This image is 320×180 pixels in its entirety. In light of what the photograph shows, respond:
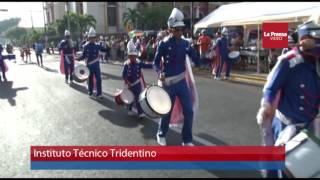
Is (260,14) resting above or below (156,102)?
above

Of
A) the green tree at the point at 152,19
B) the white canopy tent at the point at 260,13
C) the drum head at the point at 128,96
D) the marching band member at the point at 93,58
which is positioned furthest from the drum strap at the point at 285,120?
the green tree at the point at 152,19

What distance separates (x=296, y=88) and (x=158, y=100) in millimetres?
2988

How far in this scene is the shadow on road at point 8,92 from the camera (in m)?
11.9

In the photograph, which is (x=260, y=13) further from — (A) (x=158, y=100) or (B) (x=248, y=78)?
(A) (x=158, y=100)

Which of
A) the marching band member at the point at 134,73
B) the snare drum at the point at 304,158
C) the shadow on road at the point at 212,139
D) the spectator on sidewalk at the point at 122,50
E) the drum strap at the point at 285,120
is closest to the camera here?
the snare drum at the point at 304,158

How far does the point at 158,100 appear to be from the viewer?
622 cm

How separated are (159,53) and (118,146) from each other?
156 cm

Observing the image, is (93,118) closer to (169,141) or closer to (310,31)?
(169,141)

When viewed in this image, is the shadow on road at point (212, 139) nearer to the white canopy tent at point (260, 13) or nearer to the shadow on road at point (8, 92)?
the shadow on road at point (8, 92)

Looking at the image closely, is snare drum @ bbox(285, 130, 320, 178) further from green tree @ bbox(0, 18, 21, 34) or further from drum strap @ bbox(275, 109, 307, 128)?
green tree @ bbox(0, 18, 21, 34)

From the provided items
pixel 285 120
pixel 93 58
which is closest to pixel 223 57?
pixel 93 58

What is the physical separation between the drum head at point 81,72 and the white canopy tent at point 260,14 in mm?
7352

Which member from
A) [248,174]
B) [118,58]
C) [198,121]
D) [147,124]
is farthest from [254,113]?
[118,58]

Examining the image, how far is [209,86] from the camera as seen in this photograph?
13195 millimetres
